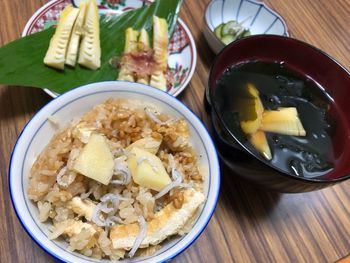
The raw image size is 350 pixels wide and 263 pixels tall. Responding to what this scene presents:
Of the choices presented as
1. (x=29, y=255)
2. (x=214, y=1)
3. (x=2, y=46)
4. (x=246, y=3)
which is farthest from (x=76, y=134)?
(x=246, y=3)

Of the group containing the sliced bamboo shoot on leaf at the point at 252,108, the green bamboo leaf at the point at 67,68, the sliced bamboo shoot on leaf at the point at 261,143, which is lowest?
the green bamboo leaf at the point at 67,68

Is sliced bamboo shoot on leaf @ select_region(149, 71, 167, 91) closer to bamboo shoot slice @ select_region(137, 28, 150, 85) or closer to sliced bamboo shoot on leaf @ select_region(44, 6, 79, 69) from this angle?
bamboo shoot slice @ select_region(137, 28, 150, 85)

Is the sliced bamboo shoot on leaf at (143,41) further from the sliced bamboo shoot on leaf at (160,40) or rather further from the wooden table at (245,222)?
the wooden table at (245,222)

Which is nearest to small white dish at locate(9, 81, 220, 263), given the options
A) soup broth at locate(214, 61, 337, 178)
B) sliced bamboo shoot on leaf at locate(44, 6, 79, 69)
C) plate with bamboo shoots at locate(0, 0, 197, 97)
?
soup broth at locate(214, 61, 337, 178)

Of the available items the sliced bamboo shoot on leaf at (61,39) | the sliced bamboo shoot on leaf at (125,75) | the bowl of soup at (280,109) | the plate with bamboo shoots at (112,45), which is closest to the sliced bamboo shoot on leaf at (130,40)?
the plate with bamboo shoots at (112,45)

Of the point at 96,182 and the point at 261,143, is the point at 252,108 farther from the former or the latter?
the point at 96,182

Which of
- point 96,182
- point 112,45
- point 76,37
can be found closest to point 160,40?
point 112,45
